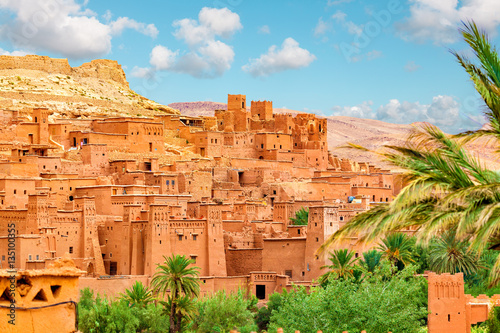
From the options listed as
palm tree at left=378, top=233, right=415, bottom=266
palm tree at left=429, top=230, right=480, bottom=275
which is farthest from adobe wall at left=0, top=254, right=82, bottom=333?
palm tree at left=429, top=230, right=480, bottom=275

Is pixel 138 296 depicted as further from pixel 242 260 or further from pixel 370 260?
pixel 370 260

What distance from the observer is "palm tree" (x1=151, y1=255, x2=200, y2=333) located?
36.8 meters

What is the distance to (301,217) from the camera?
4803 cm

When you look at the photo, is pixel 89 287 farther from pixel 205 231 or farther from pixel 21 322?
pixel 21 322

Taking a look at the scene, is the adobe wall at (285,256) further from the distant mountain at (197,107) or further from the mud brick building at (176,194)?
the distant mountain at (197,107)

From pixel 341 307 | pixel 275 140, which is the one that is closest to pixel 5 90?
pixel 275 140

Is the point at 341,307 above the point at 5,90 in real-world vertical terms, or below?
below

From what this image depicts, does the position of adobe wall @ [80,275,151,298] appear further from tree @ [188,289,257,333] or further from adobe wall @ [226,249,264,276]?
adobe wall @ [226,249,264,276]

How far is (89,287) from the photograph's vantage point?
38344 millimetres

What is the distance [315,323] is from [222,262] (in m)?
11.6

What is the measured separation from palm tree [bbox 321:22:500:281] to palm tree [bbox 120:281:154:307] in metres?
27.3

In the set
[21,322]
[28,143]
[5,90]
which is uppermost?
[5,90]

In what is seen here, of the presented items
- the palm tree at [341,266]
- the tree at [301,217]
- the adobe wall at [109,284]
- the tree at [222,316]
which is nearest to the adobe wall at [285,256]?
the palm tree at [341,266]

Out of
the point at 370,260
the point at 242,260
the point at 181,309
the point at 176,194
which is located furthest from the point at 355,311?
the point at 176,194
